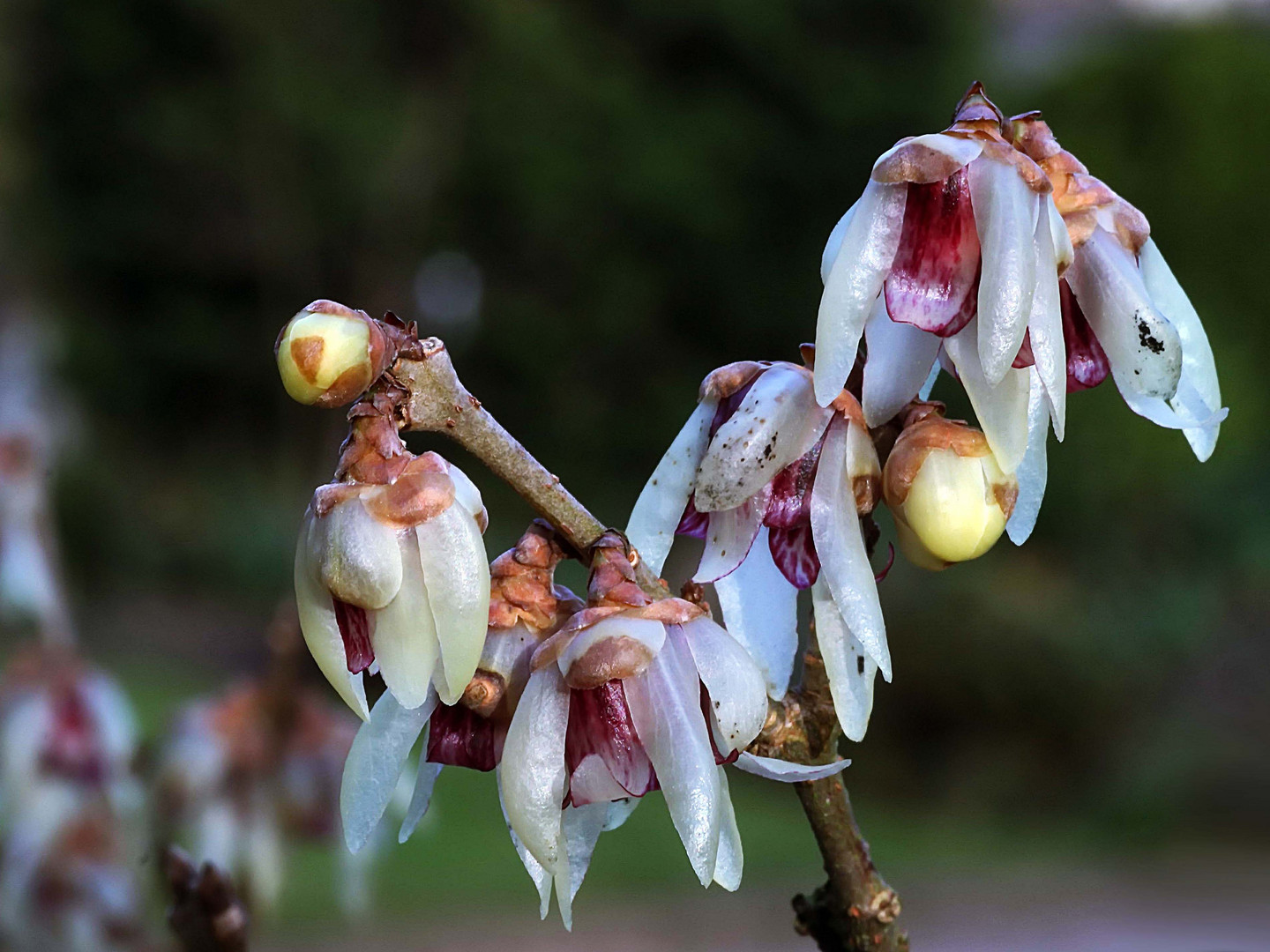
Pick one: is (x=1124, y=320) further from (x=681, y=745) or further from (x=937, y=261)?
(x=681, y=745)

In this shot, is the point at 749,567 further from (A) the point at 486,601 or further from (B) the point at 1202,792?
(B) the point at 1202,792

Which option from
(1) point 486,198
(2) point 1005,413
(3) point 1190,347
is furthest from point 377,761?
(1) point 486,198

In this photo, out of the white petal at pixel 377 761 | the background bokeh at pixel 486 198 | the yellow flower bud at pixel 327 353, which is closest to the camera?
the yellow flower bud at pixel 327 353

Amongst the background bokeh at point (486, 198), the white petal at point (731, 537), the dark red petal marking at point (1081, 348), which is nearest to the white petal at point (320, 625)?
the white petal at point (731, 537)

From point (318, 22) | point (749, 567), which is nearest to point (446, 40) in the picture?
point (318, 22)

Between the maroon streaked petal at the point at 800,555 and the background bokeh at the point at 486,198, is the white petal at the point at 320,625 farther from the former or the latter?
the background bokeh at the point at 486,198

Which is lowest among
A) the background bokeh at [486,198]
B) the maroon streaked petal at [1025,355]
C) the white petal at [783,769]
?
the white petal at [783,769]
